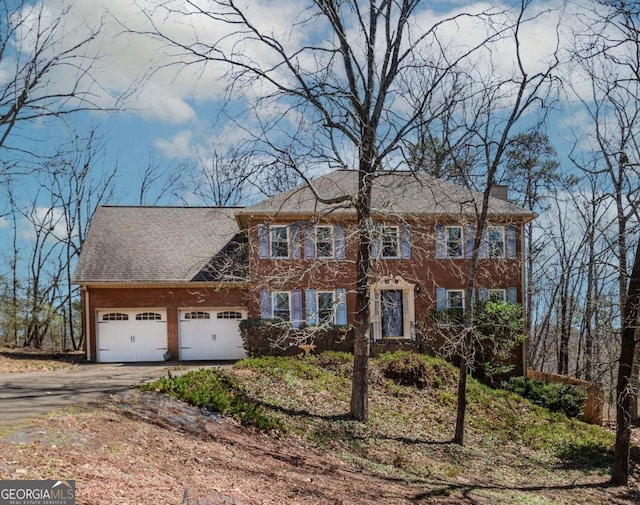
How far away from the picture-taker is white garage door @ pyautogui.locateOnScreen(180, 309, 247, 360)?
22969 millimetres

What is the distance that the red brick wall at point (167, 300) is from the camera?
2256 cm

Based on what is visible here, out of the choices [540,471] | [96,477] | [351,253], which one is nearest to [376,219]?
[351,253]

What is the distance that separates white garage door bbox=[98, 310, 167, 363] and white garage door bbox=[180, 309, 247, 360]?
0.78m

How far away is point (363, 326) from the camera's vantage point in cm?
1359

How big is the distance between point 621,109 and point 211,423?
1344 cm

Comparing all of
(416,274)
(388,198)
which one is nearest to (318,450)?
(388,198)

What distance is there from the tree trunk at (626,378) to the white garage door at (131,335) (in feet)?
52.0

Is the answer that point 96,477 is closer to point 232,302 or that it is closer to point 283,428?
point 283,428

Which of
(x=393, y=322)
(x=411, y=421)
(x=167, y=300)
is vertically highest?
(x=167, y=300)

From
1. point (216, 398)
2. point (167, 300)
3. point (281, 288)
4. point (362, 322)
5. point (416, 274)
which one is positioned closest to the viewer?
point (216, 398)

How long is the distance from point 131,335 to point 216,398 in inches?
466

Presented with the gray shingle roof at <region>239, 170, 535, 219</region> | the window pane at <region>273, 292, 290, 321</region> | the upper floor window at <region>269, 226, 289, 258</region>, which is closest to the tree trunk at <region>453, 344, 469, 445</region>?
the gray shingle roof at <region>239, 170, 535, 219</region>

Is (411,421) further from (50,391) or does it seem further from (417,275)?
(417,275)

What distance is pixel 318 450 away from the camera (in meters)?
11.3
